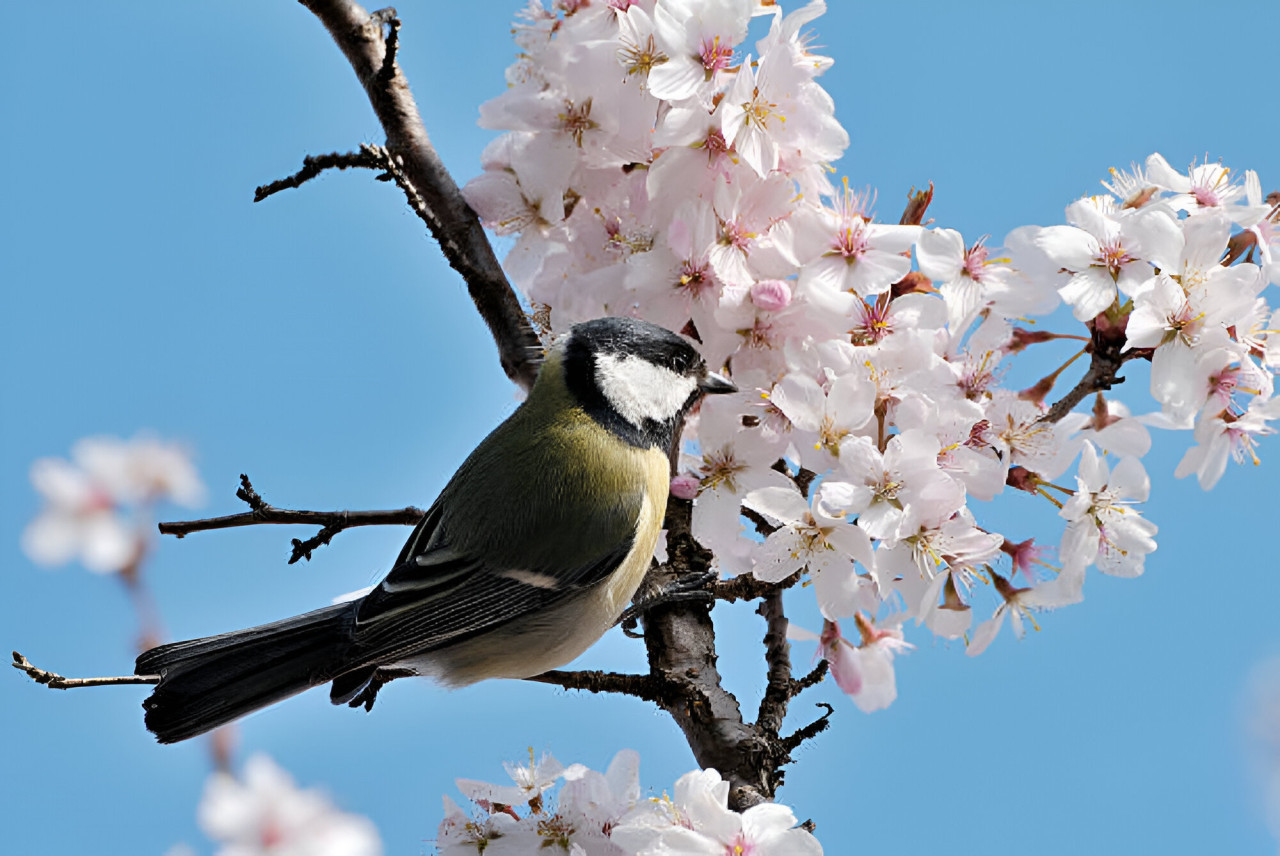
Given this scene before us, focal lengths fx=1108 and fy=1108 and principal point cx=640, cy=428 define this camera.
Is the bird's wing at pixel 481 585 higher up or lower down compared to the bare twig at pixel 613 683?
higher up

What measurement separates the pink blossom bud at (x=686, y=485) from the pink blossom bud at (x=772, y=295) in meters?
0.34

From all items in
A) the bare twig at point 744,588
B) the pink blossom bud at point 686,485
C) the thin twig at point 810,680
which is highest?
the pink blossom bud at point 686,485

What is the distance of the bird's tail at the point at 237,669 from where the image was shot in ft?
6.56

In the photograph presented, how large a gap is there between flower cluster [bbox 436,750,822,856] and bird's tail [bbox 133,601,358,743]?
16.5 inches

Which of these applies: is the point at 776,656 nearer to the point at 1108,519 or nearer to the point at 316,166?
the point at 1108,519

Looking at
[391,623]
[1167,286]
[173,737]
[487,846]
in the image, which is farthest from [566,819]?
[1167,286]

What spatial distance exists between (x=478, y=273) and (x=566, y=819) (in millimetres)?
1032

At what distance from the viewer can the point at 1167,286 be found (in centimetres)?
157

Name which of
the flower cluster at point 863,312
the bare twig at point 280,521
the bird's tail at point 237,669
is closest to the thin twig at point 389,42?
the flower cluster at point 863,312

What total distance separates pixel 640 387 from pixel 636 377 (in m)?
0.03

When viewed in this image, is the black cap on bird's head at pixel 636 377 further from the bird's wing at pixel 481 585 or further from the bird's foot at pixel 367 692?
the bird's foot at pixel 367 692

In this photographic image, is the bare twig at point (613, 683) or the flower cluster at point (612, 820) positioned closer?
the flower cluster at point (612, 820)

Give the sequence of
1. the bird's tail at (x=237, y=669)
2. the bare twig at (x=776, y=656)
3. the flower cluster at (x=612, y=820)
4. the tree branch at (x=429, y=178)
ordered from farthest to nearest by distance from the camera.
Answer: the tree branch at (x=429, y=178), the bird's tail at (x=237, y=669), the bare twig at (x=776, y=656), the flower cluster at (x=612, y=820)

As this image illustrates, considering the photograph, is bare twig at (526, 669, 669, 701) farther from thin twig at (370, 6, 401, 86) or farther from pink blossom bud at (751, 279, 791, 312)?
thin twig at (370, 6, 401, 86)
